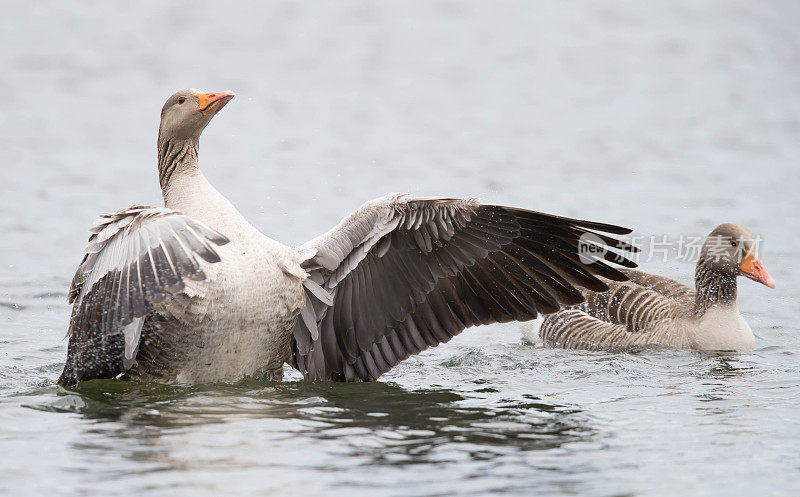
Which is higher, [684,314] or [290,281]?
[290,281]

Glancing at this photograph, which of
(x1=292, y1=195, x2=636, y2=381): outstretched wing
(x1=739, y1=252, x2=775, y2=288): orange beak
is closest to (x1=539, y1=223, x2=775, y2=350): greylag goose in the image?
(x1=739, y1=252, x2=775, y2=288): orange beak

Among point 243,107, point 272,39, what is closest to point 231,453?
point 243,107

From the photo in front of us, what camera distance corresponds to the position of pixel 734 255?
34.2 feet

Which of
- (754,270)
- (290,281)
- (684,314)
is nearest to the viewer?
(290,281)

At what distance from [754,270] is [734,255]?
231 mm

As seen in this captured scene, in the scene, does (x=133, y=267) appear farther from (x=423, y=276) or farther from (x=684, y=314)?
(x=684, y=314)

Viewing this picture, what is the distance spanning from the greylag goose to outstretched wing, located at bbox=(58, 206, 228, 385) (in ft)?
15.7

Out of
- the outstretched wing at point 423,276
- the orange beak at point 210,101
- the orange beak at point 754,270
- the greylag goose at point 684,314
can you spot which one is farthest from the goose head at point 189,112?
the orange beak at point 754,270

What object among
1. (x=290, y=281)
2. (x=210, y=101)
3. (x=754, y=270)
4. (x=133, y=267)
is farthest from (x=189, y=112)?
(x=754, y=270)

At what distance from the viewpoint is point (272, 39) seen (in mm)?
23641

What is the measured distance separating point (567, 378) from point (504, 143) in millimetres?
10830

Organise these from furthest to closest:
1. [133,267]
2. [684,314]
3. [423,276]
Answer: [684,314]
[423,276]
[133,267]

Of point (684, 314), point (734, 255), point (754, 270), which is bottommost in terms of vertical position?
point (684, 314)

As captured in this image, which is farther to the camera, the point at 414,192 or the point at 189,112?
the point at 414,192
